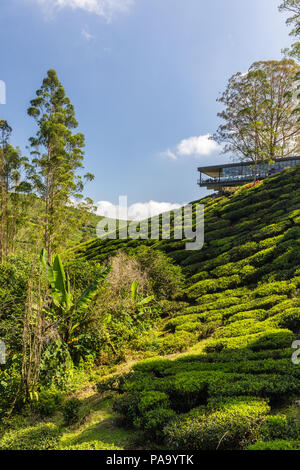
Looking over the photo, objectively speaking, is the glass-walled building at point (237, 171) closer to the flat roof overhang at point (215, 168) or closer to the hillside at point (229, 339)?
the flat roof overhang at point (215, 168)

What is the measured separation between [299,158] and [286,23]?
715 inches

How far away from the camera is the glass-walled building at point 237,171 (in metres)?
33.3

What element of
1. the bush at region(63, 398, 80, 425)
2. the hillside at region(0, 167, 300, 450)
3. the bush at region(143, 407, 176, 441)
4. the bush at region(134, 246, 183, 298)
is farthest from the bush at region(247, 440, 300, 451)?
the bush at region(134, 246, 183, 298)

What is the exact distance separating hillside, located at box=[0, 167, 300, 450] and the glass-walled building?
24107 millimetres

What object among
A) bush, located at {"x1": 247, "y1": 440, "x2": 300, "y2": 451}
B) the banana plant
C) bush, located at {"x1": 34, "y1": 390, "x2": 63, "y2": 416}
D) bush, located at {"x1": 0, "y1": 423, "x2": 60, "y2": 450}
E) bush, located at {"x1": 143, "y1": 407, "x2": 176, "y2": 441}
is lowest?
bush, located at {"x1": 34, "y1": 390, "x2": 63, "y2": 416}

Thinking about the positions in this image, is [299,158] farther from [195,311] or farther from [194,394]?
[194,394]

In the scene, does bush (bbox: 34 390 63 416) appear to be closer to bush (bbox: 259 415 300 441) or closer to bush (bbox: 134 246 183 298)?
bush (bbox: 259 415 300 441)

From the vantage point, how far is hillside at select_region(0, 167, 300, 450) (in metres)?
3.43

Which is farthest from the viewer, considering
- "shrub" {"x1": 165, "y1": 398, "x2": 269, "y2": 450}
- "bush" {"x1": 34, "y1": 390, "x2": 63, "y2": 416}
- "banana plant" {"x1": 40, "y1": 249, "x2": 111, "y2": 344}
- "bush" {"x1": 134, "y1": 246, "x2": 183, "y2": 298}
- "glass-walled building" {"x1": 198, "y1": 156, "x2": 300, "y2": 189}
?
"glass-walled building" {"x1": 198, "y1": 156, "x2": 300, "y2": 189}

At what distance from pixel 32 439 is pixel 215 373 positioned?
287 centimetres

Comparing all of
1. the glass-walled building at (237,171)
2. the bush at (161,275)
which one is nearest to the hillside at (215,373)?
the bush at (161,275)

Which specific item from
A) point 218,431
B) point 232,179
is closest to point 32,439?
point 218,431

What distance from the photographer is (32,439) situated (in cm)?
386
